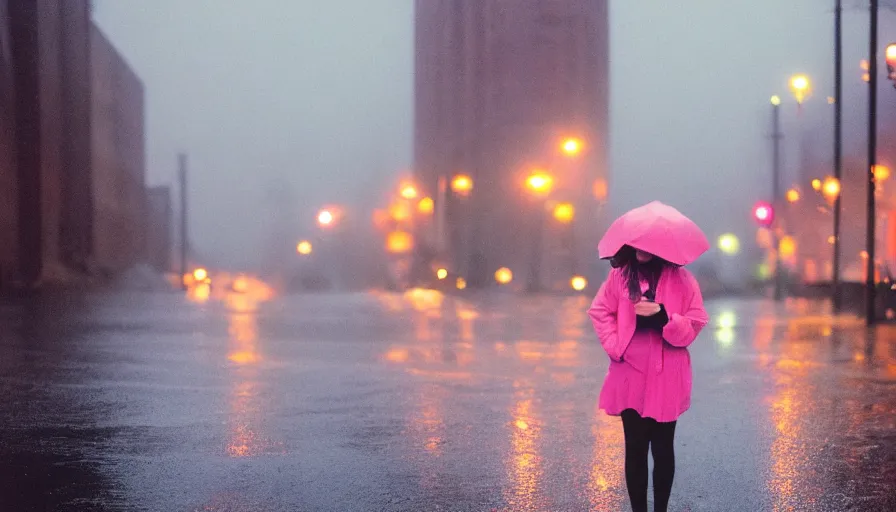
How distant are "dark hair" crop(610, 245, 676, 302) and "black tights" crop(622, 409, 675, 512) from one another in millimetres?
684

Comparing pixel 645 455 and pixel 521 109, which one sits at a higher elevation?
pixel 521 109

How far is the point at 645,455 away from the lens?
5516mm

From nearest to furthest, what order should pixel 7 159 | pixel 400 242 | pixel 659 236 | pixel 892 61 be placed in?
pixel 659 236 < pixel 892 61 < pixel 7 159 < pixel 400 242

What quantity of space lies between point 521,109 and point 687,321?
76.6 m

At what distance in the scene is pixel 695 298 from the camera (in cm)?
544

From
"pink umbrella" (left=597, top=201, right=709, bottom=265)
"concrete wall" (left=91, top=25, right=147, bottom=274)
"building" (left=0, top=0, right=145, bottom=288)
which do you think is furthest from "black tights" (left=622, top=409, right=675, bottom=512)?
"concrete wall" (left=91, top=25, right=147, bottom=274)

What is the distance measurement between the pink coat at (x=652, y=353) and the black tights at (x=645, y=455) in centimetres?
12

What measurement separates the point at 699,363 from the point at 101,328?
11925mm

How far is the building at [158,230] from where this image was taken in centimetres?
9505

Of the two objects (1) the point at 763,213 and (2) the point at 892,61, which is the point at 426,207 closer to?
(1) the point at 763,213

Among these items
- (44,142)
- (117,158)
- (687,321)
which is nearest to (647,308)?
(687,321)

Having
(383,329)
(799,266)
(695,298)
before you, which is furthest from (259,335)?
(799,266)

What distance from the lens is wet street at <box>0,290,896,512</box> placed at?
21.4 ft

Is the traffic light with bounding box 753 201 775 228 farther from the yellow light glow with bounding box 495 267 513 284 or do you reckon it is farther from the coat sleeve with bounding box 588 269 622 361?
the coat sleeve with bounding box 588 269 622 361
